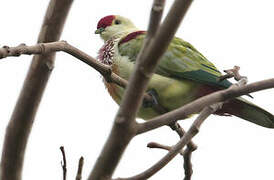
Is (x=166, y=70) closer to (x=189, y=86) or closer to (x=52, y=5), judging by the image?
(x=189, y=86)

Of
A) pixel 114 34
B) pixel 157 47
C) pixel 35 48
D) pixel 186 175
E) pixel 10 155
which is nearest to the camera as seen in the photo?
pixel 157 47

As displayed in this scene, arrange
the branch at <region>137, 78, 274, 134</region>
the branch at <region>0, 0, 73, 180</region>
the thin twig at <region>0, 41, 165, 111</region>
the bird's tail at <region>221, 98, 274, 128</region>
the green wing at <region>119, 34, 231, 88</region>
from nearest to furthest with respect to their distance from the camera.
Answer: the branch at <region>137, 78, 274, 134</region>, the thin twig at <region>0, 41, 165, 111</region>, the branch at <region>0, 0, 73, 180</region>, the bird's tail at <region>221, 98, 274, 128</region>, the green wing at <region>119, 34, 231, 88</region>

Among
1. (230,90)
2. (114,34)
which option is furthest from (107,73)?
(114,34)

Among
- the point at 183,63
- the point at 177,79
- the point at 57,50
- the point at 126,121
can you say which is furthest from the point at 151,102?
the point at 126,121

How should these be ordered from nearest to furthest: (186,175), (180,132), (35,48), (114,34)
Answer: (35,48), (186,175), (180,132), (114,34)

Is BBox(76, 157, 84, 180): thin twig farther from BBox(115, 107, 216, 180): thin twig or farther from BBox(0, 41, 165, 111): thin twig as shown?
BBox(0, 41, 165, 111): thin twig

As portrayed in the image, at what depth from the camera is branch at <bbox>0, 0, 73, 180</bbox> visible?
3.43 metres

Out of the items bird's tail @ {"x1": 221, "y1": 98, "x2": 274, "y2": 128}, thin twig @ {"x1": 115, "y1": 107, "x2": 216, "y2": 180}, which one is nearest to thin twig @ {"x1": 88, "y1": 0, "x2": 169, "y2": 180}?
thin twig @ {"x1": 115, "y1": 107, "x2": 216, "y2": 180}

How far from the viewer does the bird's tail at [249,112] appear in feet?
15.0

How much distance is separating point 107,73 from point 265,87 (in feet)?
4.03

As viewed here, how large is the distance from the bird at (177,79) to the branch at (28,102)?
1.26m

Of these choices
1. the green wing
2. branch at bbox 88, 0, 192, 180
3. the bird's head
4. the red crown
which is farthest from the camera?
the red crown

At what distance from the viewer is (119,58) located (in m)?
5.17

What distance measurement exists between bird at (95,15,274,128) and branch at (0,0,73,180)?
4.13ft
